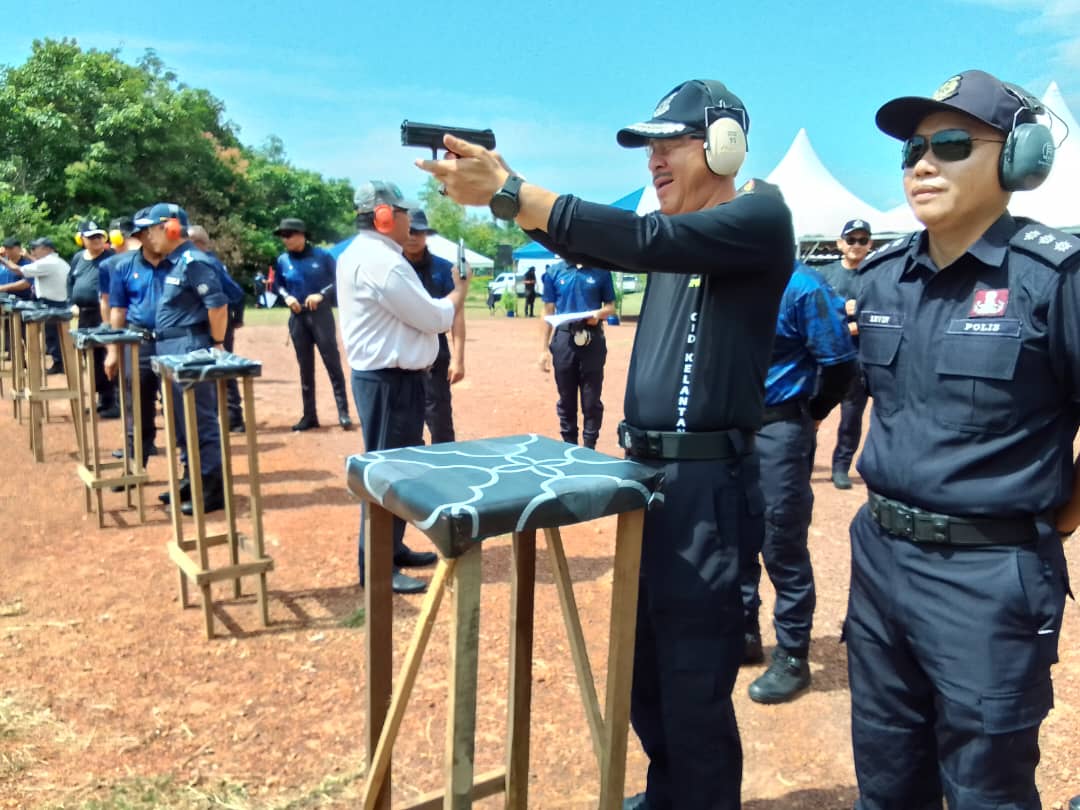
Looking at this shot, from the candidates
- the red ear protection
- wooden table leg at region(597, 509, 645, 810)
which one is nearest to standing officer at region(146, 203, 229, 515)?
the red ear protection

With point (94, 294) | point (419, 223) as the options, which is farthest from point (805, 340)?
point (94, 294)

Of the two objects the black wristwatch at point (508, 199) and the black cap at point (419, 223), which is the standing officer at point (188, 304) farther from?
the black wristwatch at point (508, 199)

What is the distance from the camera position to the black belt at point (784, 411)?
343 cm

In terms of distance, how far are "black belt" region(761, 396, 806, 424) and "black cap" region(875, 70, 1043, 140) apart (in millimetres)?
1588

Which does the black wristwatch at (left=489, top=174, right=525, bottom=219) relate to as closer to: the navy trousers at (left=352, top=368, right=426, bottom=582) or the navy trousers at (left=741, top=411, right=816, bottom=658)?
the navy trousers at (left=741, top=411, right=816, bottom=658)

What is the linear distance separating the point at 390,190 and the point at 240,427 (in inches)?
210

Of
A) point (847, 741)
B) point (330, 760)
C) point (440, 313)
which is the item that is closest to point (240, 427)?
point (440, 313)

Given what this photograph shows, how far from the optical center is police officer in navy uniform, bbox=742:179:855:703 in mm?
3383

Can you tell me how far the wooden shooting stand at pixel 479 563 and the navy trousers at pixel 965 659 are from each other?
26.0 inches

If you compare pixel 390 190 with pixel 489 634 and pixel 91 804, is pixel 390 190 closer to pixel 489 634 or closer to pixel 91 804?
pixel 489 634

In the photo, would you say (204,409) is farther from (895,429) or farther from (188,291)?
(895,429)

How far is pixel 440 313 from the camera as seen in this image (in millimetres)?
4223

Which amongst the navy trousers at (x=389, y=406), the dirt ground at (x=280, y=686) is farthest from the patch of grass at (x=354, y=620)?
the navy trousers at (x=389, y=406)

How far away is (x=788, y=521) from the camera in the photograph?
3.40 m
